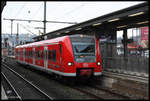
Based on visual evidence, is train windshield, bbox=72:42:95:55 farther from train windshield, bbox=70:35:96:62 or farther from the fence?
the fence

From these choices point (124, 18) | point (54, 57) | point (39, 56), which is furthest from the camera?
point (39, 56)

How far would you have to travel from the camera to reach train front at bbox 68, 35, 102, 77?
37.1 feet

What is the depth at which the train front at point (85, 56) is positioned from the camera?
11.3 metres

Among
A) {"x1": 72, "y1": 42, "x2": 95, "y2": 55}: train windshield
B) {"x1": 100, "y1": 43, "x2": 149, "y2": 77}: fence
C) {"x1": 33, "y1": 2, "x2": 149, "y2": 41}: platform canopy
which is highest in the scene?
{"x1": 33, "y1": 2, "x2": 149, "y2": 41}: platform canopy

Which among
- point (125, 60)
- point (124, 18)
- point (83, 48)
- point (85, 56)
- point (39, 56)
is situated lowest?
point (125, 60)

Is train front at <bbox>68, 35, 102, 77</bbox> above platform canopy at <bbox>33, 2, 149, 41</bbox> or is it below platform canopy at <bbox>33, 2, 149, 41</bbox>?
below

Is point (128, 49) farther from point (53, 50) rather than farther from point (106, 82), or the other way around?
point (53, 50)

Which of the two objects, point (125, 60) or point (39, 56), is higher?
point (39, 56)

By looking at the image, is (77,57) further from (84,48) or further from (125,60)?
(125,60)

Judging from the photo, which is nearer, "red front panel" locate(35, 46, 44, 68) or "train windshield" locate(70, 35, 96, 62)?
"train windshield" locate(70, 35, 96, 62)

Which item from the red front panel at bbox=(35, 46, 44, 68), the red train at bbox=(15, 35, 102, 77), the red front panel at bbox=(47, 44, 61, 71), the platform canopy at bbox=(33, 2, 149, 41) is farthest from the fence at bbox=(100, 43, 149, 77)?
the red front panel at bbox=(35, 46, 44, 68)

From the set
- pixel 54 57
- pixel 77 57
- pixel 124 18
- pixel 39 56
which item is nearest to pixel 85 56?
pixel 77 57

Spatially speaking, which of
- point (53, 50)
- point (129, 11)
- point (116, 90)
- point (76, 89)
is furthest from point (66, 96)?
point (129, 11)

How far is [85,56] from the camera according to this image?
37.8ft
